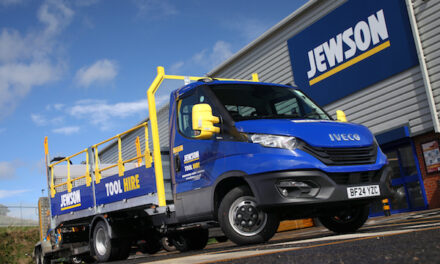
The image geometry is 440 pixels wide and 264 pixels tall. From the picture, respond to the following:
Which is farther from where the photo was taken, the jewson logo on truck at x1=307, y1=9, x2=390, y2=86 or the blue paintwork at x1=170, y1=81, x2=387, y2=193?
the jewson logo on truck at x1=307, y1=9, x2=390, y2=86

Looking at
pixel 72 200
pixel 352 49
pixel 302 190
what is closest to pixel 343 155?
pixel 302 190

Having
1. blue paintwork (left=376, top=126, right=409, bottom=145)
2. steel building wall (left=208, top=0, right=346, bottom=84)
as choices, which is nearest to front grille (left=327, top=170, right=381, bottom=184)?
blue paintwork (left=376, top=126, right=409, bottom=145)

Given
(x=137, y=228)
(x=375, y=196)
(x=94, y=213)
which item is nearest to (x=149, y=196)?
(x=137, y=228)

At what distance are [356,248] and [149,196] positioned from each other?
190 inches

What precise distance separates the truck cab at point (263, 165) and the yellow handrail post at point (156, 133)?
305 millimetres

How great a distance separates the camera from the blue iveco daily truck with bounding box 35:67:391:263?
20.7 ft

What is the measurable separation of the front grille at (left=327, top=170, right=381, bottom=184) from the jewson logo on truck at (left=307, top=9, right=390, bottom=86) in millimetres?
9514

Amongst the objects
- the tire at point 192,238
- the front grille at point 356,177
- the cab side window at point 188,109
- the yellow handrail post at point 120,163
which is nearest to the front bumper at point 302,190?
the front grille at point 356,177

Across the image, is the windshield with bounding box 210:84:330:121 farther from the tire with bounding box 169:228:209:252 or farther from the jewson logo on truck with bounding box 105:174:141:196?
the tire with bounding box 169:228:209:252

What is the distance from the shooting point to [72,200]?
10.3 m

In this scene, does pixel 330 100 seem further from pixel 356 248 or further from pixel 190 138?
pixel 356 248

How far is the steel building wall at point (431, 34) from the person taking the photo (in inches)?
552

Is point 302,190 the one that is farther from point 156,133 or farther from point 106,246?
point 106,246

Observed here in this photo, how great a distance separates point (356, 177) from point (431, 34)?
9.46 metres
